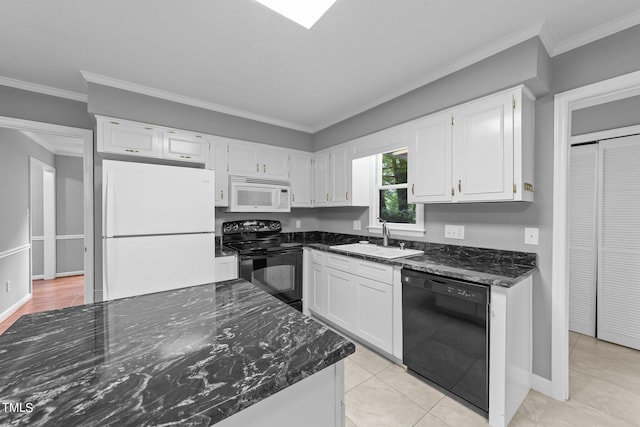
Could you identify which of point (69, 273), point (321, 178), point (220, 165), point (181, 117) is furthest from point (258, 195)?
point (69, 273)

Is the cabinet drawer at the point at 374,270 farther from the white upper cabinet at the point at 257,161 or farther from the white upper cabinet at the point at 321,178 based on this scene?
the white upper cabinet at the point at 257,161

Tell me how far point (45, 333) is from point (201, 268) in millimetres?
1586

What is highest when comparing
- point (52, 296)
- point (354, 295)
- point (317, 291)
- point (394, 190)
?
point (394, 190)

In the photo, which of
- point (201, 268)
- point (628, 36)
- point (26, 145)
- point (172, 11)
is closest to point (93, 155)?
point (201, 268)

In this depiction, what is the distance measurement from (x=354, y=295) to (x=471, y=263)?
1086 millimetres

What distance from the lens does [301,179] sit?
12.3 ft

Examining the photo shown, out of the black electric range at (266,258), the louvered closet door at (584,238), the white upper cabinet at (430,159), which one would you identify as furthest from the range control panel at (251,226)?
the louvered closet door at (584,238)

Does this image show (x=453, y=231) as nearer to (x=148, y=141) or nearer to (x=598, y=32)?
(x=598, y=32)

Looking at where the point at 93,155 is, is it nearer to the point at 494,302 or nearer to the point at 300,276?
the point at 300,276

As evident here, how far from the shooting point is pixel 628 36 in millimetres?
1671

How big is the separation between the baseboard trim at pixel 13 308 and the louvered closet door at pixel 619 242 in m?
6.75

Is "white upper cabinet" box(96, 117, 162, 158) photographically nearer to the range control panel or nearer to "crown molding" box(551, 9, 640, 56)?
the range control panel

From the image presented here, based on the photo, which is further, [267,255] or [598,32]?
[267,255]

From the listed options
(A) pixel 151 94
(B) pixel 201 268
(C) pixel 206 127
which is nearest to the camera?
(B) pixel 201 268
